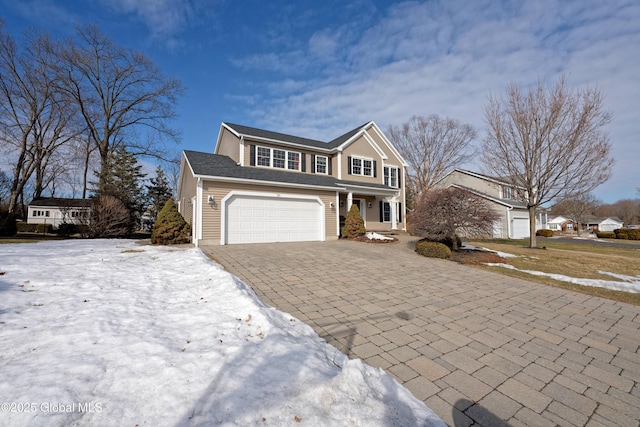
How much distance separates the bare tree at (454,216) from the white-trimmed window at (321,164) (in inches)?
317

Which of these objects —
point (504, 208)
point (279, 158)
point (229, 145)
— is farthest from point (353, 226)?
point (504, 208)

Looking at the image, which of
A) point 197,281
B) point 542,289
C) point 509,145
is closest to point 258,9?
point 197,281

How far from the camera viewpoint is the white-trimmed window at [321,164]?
1653 centimetres

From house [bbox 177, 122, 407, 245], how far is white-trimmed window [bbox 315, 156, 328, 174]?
0.05 metres

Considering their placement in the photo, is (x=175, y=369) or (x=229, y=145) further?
(x=229, y=145)

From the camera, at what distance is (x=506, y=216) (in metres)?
22.1

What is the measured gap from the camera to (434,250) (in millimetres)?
9273

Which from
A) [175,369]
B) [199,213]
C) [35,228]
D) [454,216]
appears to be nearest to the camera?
[175,369]

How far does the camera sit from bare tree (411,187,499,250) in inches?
368

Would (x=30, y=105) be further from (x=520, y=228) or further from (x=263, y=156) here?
(x=520, y=228)

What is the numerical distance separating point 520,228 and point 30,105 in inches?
1627

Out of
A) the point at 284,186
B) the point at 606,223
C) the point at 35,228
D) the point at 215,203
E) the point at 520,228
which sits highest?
the point at 284,186

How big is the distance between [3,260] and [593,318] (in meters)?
11.9

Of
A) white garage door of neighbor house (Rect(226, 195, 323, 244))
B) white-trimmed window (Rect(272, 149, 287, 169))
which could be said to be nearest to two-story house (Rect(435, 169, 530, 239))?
white garage door of neighbor house (Rect(226, 195, 323, 244))
